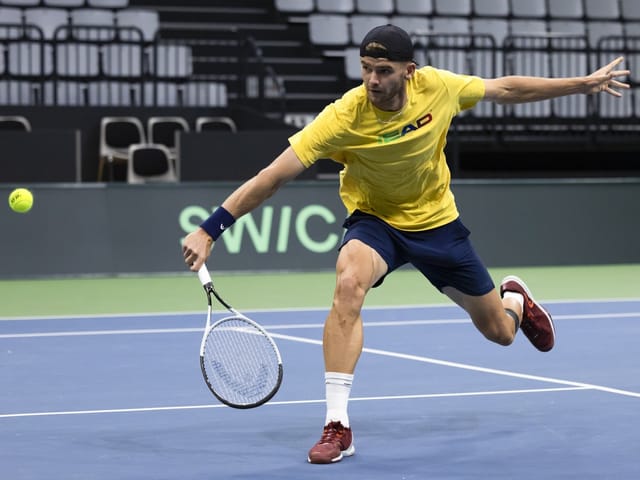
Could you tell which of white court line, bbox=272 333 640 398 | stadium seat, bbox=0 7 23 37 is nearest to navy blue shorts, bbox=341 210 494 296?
white court line, bbox=272 333 640 398

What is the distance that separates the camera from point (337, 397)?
5.21 meters

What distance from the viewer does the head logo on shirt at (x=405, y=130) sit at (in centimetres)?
550

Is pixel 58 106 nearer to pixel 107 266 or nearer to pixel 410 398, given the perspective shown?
pixel 107 266

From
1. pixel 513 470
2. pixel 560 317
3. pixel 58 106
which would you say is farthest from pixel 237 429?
pixel 58 106

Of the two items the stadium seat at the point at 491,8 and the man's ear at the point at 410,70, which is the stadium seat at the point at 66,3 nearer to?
the stadium seat at the point at 491,8

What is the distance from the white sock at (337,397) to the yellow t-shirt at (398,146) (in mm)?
848

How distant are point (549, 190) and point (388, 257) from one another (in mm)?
9366

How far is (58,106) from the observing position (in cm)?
1656

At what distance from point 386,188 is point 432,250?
1.14 feet

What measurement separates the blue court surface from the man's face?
4.50ft

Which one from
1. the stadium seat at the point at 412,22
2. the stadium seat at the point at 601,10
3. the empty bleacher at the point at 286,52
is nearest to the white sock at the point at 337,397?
the empty bleacher at the point at 286,52

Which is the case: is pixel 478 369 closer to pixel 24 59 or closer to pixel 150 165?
pixel 150 165

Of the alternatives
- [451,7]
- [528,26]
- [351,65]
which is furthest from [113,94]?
[528,26]

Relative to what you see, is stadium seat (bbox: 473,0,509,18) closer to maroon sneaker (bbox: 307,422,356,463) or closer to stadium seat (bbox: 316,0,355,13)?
stadium seat (bbox: 316,0,355,13)
